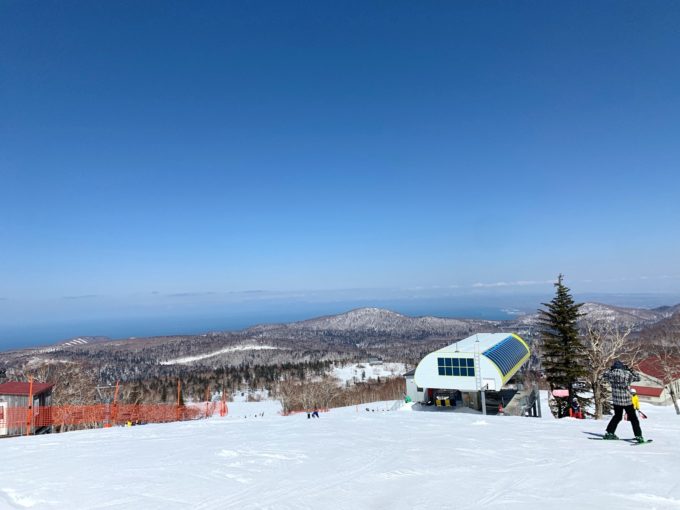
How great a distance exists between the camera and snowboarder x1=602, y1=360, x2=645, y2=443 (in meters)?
7.18

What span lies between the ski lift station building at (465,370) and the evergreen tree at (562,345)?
266 centimetres

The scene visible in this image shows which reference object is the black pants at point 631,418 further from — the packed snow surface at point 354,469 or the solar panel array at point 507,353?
the solar panel array at point 507,353

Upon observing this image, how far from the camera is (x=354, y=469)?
6066mm

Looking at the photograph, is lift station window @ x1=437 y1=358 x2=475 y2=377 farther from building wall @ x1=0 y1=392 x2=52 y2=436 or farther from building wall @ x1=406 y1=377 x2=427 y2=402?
building wall @ x1=0 y1=392 x2=52 y2=436

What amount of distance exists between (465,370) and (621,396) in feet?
62.7

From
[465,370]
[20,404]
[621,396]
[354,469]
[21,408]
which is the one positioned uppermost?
[621,396]

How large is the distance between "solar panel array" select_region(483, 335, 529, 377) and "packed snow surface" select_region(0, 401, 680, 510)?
16275 millimetres

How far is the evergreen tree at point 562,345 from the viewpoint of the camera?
25609 millimetres

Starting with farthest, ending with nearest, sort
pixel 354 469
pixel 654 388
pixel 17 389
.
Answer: pixel 654 388 → pixel 17 389 → pixel 354 469

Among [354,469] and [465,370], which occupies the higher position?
[354,469]

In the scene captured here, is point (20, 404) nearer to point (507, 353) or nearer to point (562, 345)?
point (507, 353)

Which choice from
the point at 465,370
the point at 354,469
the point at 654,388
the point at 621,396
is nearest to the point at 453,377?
the point at 465,370

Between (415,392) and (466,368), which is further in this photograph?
(415,392)

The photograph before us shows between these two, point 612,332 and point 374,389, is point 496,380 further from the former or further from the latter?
point 374,389
